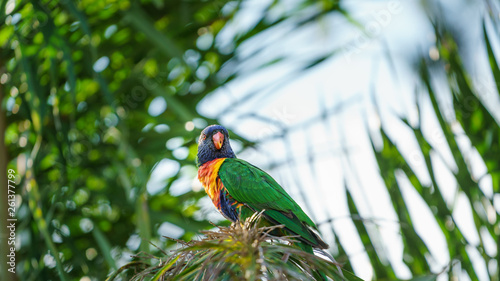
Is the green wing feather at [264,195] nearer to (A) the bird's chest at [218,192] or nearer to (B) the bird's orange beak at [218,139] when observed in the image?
(A) the bird's chest at [218,192]

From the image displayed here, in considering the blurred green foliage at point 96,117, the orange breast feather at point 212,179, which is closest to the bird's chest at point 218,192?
the orange breast feather at point 212,179

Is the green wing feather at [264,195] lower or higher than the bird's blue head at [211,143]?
higher

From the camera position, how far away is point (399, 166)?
4.75ft

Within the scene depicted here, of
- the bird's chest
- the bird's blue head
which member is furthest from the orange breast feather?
the bird's blue head

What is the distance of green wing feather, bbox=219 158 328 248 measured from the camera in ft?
4.50

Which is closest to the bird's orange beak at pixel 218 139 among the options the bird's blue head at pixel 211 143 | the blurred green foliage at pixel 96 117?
the bird's blue head at pixel 211 143

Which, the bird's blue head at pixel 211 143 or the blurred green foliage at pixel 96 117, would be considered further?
the bird's blue head at pixel 211 143

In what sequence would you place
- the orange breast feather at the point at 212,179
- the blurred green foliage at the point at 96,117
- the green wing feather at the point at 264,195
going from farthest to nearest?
the orange breast feather at the point at 212,179, the blurred green foliage at the point at 96,117, the green wing feather at the point at 264,195

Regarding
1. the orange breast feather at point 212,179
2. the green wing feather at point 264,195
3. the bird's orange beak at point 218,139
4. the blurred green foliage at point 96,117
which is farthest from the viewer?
the bird's orange beak at point 218,139

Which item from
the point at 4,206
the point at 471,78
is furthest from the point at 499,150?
the point at 4,206

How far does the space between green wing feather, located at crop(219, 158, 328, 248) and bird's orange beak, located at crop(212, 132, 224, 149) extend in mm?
196

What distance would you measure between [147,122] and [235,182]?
0.48m

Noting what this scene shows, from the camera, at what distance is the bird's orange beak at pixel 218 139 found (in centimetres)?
189

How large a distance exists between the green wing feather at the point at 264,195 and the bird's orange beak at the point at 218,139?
0.20 meters
